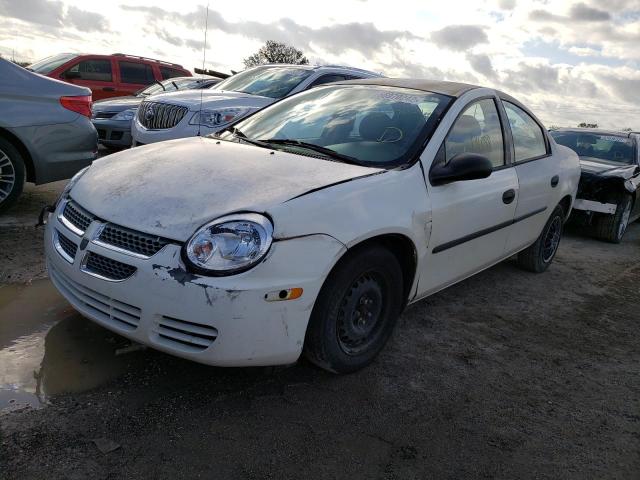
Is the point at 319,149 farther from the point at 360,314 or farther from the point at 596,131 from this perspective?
the point at 596,131

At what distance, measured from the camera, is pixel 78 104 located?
5477 mm

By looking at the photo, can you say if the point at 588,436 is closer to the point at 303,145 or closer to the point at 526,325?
the point at 526,325

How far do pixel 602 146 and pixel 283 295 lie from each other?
754cm

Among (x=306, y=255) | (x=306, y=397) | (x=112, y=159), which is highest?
(x=112, y=159)

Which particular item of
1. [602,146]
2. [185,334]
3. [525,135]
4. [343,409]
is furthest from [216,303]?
[602,146]

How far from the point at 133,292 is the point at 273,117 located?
1.93m

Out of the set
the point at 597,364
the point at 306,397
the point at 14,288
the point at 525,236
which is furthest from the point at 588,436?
the point at 14,288

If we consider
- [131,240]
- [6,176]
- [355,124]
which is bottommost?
[6,176]

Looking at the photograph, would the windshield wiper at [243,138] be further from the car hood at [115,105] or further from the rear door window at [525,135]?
the car hood at [115,105]

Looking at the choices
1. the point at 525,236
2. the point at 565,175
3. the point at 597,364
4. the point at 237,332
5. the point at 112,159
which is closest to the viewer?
the point at 237,332

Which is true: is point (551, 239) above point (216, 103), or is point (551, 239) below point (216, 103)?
below

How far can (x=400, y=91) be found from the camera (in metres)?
3.95

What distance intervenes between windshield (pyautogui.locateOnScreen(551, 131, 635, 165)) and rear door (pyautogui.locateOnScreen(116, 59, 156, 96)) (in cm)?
854

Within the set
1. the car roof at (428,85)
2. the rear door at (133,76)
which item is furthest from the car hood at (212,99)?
the rear door at (133,76)
